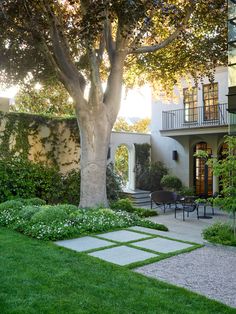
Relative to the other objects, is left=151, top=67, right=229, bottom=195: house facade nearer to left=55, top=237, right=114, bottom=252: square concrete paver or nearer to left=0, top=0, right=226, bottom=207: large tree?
left=0, top=0, right=226, bottom=207: large tree

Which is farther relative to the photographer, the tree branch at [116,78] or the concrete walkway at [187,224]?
the tree branch at [116,78]

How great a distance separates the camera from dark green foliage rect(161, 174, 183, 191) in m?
17.3

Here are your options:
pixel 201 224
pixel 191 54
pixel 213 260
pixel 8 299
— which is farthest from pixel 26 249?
pixel 191 54

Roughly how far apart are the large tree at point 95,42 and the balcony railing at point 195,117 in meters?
3.64

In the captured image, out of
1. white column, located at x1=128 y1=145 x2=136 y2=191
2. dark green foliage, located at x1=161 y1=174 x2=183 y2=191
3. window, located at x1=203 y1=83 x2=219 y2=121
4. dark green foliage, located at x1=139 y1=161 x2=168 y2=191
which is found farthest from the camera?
white column, located at x1=128 y1=145 x2=136 y2=191

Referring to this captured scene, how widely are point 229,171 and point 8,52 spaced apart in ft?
26.4

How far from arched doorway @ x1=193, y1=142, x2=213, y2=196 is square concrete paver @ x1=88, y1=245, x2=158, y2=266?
37.5 feet

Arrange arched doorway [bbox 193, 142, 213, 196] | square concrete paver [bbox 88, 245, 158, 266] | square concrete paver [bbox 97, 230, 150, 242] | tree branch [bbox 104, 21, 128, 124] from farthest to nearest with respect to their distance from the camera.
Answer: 1. arched doorway [bbox 193, 142, 213, 196]
2. tree branch [bbox 104, 21, 128, 124]
3. square concrete paver [bbox 97, 230, 150, 242]
4. square concrete paver [bbox 88, 245, 158, 266]

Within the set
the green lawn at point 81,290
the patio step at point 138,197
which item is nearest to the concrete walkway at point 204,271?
the green lawn at point 81,290

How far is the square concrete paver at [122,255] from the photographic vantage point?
18.1 ft

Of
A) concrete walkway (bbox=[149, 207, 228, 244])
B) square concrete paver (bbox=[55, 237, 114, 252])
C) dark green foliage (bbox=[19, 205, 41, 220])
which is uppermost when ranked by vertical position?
dark green foliage (bbox=[19, 205, 41, 220])

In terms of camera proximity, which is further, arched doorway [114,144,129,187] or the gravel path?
arched doorway [114,144,129,187]

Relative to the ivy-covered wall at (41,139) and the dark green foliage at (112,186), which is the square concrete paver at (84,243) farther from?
the ivy-covered wall at (41,139)

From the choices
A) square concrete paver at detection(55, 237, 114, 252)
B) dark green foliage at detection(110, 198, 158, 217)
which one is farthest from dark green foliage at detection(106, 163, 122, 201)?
square concrete paver at detection(55, 237, 114, 252)
